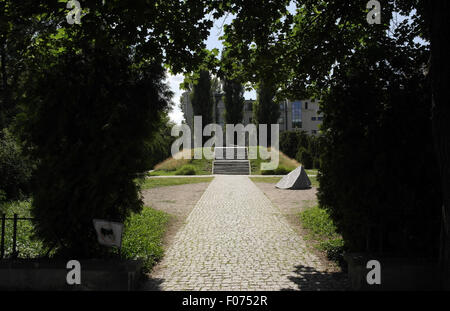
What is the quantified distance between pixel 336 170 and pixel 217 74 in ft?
9.64

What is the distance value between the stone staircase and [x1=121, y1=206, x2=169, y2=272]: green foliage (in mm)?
18542

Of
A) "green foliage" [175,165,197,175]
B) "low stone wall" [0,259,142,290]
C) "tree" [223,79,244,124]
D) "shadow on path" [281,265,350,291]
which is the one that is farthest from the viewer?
"tree" [223,79,244,124]

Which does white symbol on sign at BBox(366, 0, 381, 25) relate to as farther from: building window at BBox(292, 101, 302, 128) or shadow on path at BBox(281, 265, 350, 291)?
building window at BBox(292, 101, 302, 128)

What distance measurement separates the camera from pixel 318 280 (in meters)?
4.75

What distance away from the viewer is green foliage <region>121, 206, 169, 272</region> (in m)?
5.58

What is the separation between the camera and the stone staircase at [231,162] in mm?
28594

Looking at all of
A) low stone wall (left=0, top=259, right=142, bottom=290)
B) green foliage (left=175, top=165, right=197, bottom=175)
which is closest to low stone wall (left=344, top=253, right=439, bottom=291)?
low stone wall (left=0, top=259, right=142, bottom=290)

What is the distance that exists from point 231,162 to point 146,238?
24580mm

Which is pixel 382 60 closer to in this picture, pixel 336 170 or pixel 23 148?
pixel 336 170

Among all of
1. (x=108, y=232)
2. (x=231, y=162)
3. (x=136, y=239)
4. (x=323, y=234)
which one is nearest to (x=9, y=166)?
(x=136, y=239)

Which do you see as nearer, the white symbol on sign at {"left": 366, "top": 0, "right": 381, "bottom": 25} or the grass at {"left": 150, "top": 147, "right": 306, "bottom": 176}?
the white symbol on sign at {"left": 366, "top": 0, "right": 381, "bottom": 25}

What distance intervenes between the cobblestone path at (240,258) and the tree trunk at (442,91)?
74.8 inches

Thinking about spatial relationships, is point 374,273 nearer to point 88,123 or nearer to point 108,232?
point 108,232

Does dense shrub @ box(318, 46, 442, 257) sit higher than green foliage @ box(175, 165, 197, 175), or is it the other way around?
dense shrub @ box(318, 46, 442, 257)
